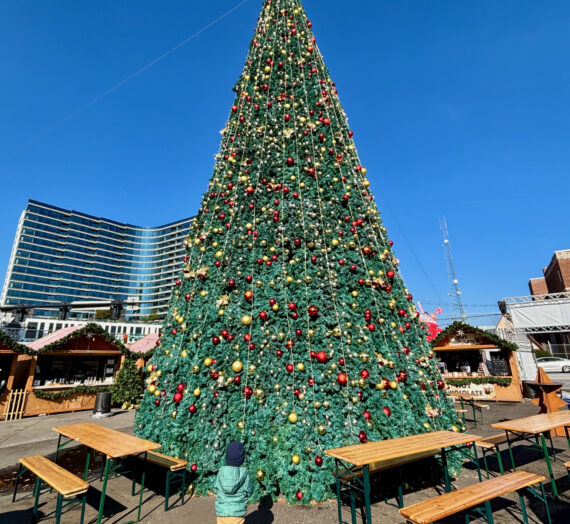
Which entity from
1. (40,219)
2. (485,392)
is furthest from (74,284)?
(485,392)

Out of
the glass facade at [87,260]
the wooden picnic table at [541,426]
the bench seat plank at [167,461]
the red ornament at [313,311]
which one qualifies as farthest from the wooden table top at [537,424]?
the glass facade at [87,260]

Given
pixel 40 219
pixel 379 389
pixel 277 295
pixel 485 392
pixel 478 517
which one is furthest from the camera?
pixel 40 219

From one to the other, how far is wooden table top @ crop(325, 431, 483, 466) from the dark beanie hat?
3.45ft

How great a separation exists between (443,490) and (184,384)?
4.29 metres

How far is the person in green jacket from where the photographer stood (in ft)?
9.47

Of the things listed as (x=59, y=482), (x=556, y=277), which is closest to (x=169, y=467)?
(x=59, y=482)

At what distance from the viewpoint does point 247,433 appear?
4449 millimetres

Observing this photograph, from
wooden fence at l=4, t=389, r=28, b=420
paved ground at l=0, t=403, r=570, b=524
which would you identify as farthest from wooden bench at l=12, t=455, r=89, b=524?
wooden fence at l=4, t=389, r=28, b=420

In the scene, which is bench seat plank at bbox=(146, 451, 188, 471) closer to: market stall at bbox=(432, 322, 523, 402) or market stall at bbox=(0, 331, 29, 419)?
market stall at bbox=(0, 331, 29, 419)

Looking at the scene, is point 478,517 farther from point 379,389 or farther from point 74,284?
point 74,284

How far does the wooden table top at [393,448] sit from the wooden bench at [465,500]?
0.43 metres

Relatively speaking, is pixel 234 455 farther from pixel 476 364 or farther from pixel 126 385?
pixel 476 364

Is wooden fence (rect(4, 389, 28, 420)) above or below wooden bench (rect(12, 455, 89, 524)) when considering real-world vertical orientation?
below

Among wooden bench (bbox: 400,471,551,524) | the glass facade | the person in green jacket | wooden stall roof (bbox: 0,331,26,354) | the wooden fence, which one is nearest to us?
wooden bench (bbox: 400,471,551,524)
